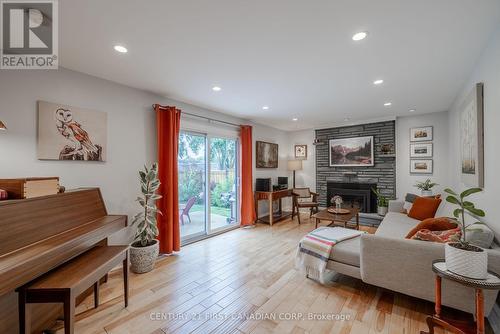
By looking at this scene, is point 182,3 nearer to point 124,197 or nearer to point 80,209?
point 80,209

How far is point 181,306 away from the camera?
2031mm

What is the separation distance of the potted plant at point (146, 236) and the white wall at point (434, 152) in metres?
5.22

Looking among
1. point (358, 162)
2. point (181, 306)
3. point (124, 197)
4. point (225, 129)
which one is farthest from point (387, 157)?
point (124, 197)

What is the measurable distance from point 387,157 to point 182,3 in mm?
5237

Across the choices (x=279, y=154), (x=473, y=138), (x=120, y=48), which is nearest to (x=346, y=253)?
(x=473, y=138)

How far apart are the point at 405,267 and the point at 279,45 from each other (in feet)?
7.68

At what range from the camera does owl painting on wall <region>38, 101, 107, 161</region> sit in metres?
2.23

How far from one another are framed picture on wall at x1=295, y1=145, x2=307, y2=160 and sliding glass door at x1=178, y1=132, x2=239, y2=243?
94.1 inches

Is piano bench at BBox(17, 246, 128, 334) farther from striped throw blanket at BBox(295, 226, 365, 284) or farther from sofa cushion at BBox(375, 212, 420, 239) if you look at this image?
sofa cushion at BBox(375, 212, 420, 239)

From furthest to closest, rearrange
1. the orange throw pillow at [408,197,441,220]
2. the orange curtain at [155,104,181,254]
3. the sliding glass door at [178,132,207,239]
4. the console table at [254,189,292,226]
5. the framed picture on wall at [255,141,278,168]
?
the framed picture on wall at [255,141,278,168]
the console table at [254,189,292,226]
the sliding glass door at [178,132,207,239]
the orange throw pillow at [408,197,441,220]
the orange curtain at [155,104,181,254]

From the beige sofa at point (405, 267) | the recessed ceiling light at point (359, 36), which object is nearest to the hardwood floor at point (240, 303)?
the beige sofa at point (405, 267)

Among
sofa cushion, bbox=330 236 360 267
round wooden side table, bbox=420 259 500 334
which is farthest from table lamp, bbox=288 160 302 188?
round wooden side table, bbox=420 259 500 334

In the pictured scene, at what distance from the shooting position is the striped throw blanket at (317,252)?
7.76 feet

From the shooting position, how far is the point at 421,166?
459cm
